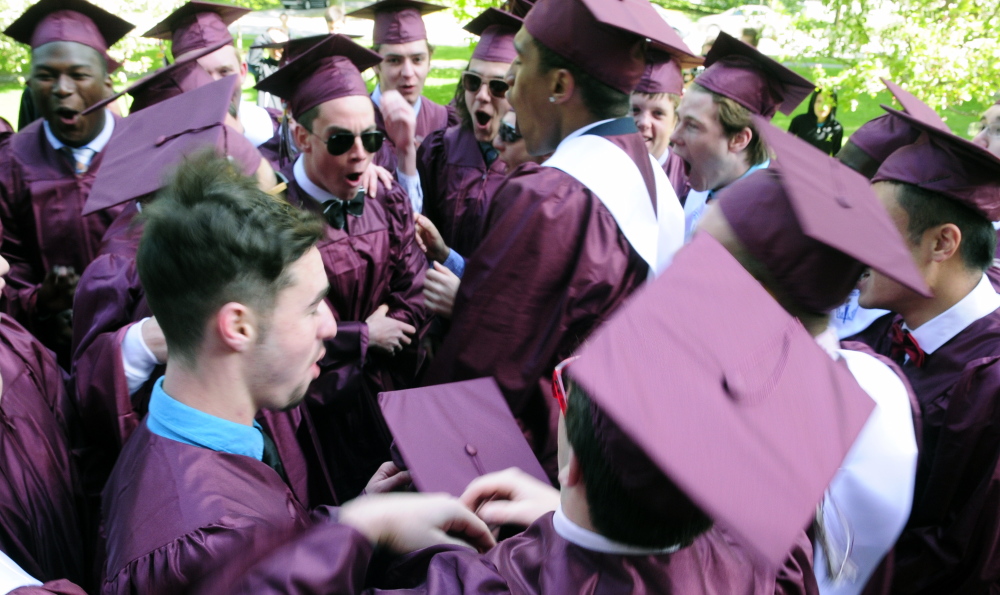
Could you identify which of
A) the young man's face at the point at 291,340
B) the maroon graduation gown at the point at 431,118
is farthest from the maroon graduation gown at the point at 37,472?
the maroon graduation gown at the point at 431,118

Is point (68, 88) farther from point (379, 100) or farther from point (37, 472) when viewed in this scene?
point (37, 472)

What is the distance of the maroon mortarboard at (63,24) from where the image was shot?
4.25m

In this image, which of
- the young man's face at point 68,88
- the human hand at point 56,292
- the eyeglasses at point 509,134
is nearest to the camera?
the human hand at point 56,292

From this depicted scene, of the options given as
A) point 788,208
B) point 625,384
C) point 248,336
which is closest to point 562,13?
point 788,208

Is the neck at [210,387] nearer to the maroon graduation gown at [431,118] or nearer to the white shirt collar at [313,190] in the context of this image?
the white shirt collar at [313,190]

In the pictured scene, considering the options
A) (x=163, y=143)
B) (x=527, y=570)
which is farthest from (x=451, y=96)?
(x=527, y=570)

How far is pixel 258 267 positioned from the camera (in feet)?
6.43

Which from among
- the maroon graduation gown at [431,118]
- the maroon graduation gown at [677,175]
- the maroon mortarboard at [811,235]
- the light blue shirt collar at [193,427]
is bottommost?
the maroon graduation gown at [431,118]

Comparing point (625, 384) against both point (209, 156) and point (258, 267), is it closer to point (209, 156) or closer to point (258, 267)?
point (258, 267)

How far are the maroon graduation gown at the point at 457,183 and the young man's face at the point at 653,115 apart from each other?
3.12 feet

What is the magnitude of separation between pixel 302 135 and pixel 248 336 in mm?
1961

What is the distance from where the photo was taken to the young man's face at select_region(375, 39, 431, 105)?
6.07 meters

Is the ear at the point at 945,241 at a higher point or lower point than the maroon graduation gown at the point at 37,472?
higher

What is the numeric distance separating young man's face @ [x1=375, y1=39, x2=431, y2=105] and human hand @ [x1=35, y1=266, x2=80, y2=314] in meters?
3.21
